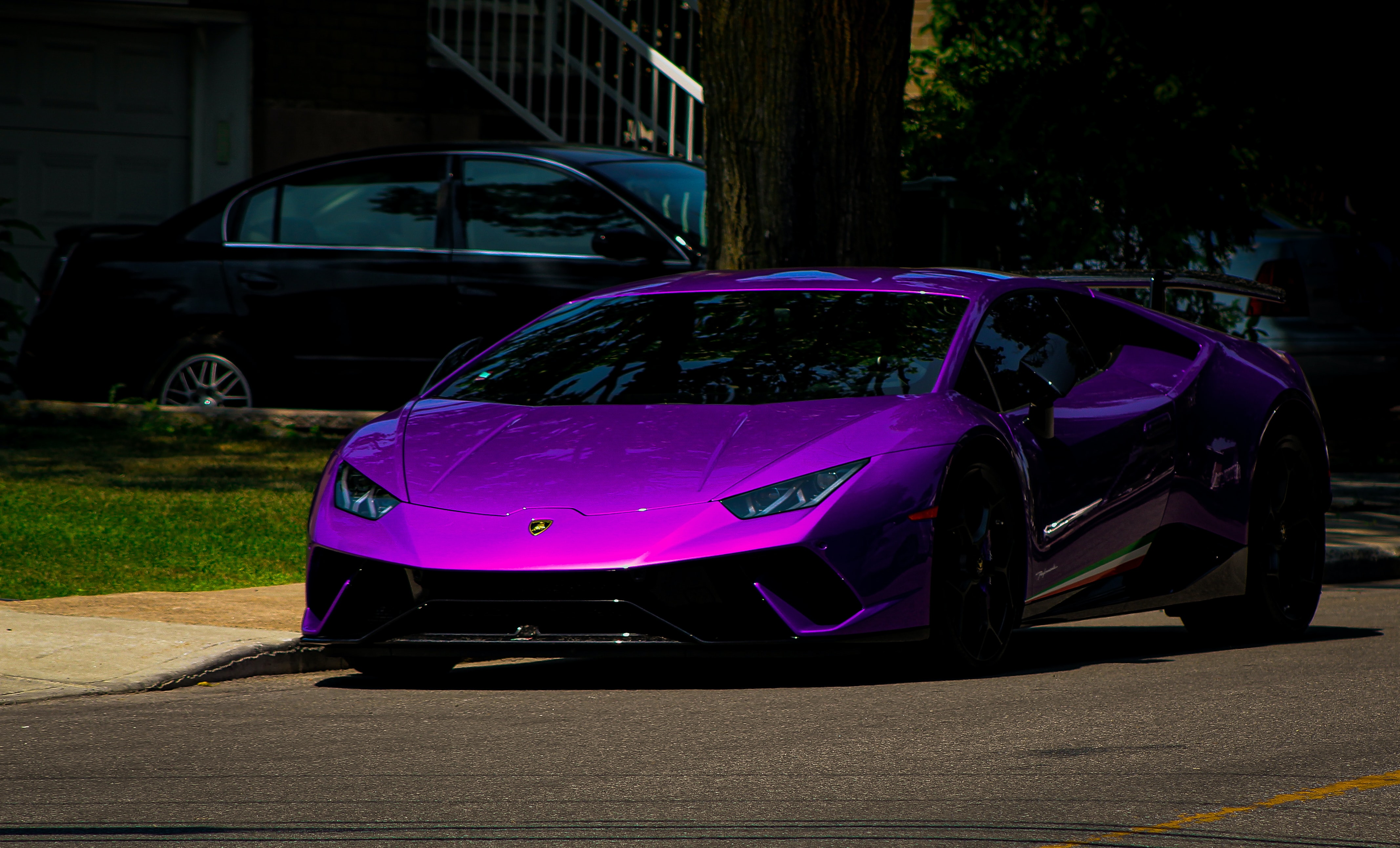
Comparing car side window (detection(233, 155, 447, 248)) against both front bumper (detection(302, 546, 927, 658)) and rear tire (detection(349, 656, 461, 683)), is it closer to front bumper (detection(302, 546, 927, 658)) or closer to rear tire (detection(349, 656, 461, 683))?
rear tire (detection(349, 656, 461, 683))

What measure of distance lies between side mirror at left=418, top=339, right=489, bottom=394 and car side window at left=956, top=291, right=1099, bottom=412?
1.80 metres

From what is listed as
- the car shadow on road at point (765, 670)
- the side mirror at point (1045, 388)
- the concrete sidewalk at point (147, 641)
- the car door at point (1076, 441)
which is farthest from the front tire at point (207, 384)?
the side mirror at point (1045, 388)

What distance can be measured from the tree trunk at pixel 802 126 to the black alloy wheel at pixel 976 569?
3.71 meters

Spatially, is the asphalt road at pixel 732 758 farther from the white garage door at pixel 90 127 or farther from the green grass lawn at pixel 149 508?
the white garage door at pixel 90 127

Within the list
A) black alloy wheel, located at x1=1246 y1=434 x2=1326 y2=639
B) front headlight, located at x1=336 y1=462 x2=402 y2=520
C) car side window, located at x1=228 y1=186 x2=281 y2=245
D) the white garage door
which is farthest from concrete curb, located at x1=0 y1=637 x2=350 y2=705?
the white garage door

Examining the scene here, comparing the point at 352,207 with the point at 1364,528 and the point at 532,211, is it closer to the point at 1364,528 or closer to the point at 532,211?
the point at 532,211

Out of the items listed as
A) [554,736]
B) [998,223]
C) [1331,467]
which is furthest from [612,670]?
[1331,467]

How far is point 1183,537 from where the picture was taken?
297 inches

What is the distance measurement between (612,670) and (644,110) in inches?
452

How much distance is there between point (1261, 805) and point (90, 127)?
14.0 meters

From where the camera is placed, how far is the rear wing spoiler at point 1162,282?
325 inches

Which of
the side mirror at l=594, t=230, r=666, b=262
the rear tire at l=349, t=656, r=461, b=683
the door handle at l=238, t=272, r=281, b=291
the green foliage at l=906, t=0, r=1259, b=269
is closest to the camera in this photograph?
the rear tire at l=349, t=656, r=461, b=683

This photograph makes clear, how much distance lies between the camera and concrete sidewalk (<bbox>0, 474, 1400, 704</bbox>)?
21.2 feet

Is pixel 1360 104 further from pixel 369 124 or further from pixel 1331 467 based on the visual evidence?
pixel 369 124
